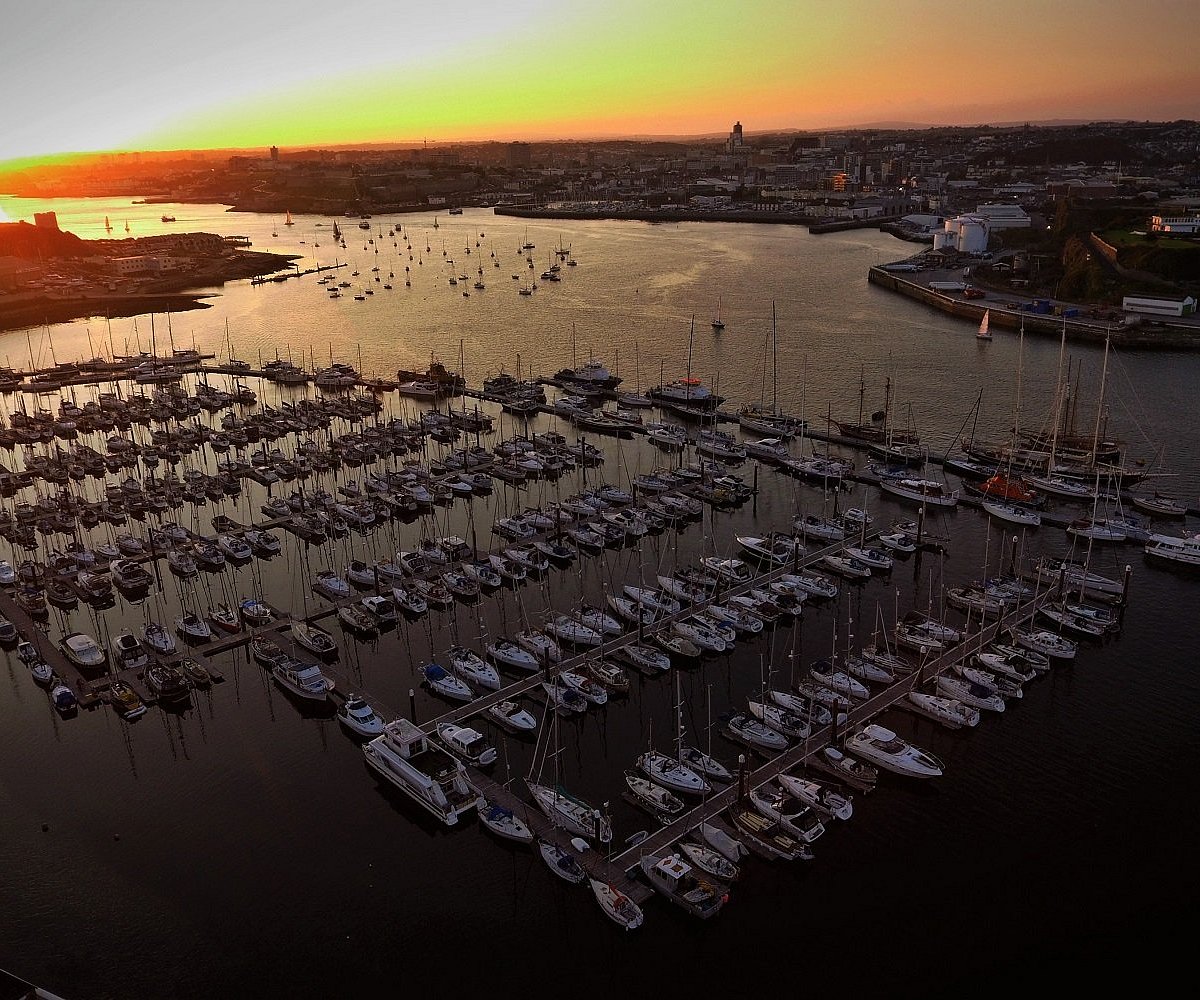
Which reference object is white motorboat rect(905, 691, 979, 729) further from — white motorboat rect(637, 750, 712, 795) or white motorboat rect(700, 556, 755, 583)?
white motorboat rect(700, 556, 755, 583)

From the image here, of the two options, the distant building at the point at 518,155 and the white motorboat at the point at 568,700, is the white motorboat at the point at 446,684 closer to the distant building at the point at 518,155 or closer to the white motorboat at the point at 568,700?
Result: the white motorboat at the point at 568,700

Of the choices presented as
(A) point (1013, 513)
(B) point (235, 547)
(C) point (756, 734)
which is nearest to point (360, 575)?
(B) point (235, 547)

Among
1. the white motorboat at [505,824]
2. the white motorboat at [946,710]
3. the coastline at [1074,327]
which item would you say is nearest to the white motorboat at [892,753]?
the white motorboat at [946,710]


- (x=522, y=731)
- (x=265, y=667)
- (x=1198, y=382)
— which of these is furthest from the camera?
(x=1198, y=382)

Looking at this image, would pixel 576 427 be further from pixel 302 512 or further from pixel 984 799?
pixel 984 799

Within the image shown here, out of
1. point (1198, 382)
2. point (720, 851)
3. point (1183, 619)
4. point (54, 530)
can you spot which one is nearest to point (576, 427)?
point (54, 530)
